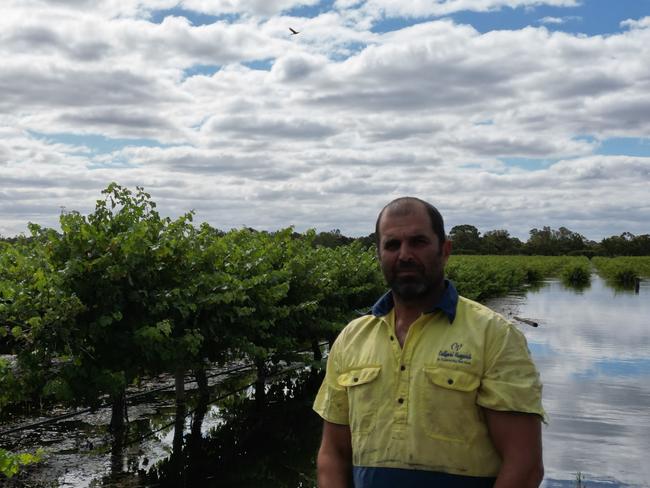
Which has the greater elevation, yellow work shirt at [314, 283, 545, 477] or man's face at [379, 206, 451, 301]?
man's face at [379, 206, 451, 301]

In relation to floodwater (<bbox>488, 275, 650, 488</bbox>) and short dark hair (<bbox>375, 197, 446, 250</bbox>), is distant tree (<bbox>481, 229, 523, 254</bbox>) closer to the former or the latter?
floodwater (<bbox>488, 275, 650, 488</bbox>)

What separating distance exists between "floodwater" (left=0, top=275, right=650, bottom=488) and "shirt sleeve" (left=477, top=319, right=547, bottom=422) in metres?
7.47

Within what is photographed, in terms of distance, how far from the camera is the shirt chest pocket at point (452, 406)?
289 centimetres

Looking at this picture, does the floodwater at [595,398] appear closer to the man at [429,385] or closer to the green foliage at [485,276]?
the man at [429,385]

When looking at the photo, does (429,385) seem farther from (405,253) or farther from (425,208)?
(425,208)

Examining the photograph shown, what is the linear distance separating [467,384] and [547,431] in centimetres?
1064

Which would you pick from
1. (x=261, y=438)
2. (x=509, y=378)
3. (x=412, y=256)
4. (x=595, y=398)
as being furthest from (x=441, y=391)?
(x=595, y=398)

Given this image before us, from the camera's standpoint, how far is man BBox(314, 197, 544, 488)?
2855 mm

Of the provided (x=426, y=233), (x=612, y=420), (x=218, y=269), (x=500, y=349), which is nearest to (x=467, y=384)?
(x=500, y=349)

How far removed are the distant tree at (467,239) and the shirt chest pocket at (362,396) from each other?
458 ft

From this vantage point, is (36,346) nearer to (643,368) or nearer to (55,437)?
(55,437)

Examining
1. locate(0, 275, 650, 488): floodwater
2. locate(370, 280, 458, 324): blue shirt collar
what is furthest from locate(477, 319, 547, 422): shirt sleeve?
locate(0, 275, 650, 488): floodwater

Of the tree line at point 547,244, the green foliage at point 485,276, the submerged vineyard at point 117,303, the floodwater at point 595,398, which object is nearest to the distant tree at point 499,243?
the tree line at point 547,244

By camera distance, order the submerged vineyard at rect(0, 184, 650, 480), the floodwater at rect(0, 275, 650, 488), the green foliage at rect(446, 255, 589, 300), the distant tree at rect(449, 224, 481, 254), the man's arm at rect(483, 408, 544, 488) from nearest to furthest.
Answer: the man's arm at rect(483, 408, 544, 488) → the submerged vineyard at rect(0, 184, 650, 480) → the floodwater at rect(0, 275, 650, 488) → the green foliage at rect(446, 255, 589, 300) → the distant tree at rect(449, 224, 481, 254)
